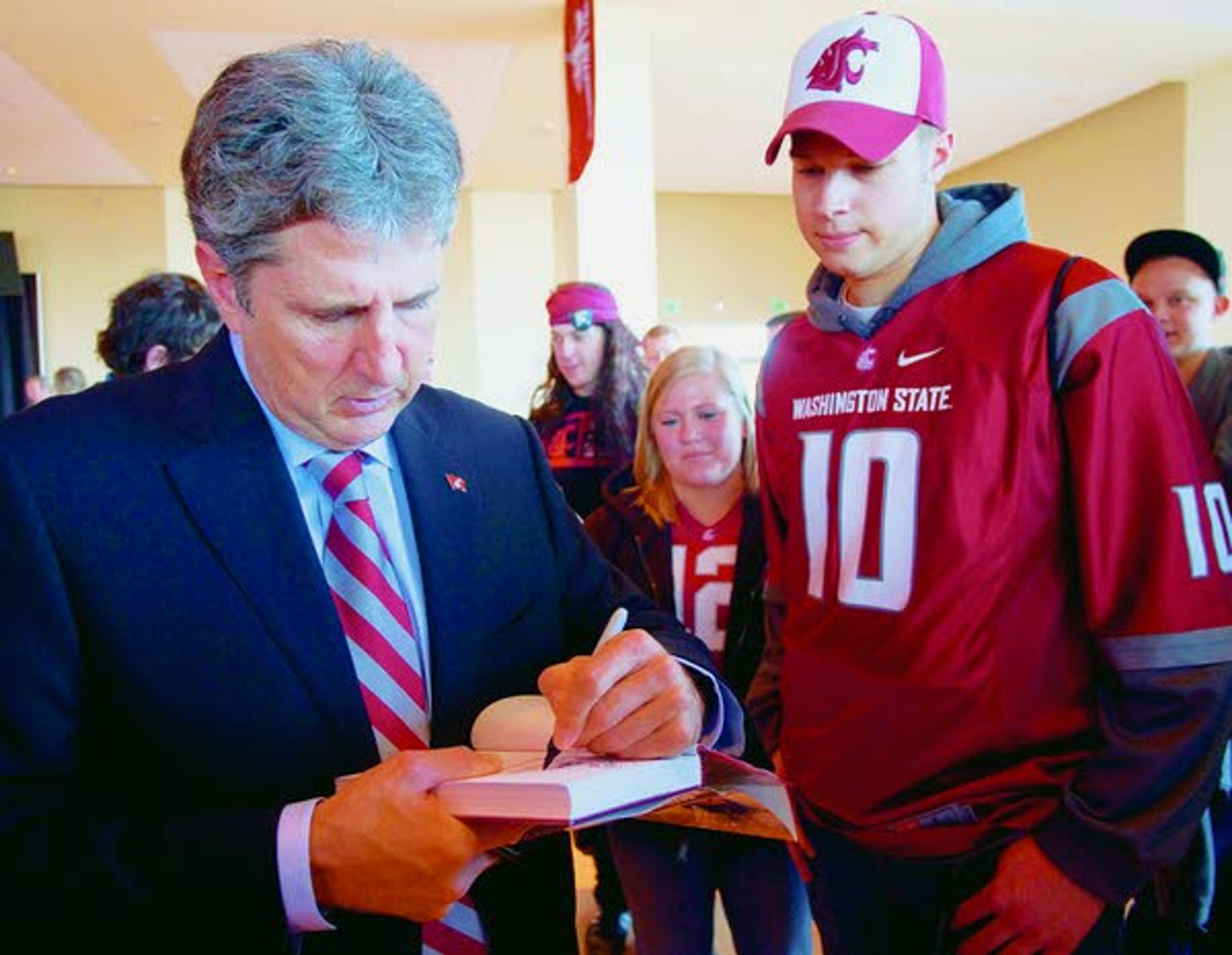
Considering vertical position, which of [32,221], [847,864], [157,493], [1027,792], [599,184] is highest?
[32,221]

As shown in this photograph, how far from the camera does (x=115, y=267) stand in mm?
9438

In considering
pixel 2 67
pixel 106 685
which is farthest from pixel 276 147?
pixel 2 67

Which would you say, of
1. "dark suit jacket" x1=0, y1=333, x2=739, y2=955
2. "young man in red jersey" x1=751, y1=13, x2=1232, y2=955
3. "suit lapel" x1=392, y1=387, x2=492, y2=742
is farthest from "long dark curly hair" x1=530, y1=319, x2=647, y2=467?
"dark suit jacket" x1=0, y1=333, x2=739, y2=955

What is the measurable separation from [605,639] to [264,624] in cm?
34

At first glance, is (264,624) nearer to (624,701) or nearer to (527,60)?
(624,701)

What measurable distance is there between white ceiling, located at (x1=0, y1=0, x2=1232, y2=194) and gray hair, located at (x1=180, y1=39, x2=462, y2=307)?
4.78 metres

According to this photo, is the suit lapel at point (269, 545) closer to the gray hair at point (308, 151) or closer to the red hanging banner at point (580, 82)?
the gray hair at point (308, 151)

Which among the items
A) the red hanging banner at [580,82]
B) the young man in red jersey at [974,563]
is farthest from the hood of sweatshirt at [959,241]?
the red hanging banner at [580,82]

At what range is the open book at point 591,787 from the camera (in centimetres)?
73

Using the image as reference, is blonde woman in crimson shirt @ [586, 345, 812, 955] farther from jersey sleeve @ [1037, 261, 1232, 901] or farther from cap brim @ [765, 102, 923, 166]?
cap brim @ [765, 102, 923, 166]

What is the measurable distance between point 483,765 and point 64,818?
39 centimetres

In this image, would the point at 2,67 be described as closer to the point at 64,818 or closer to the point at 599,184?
the point at 599,184

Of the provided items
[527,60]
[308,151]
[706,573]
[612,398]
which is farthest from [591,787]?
[527,60]

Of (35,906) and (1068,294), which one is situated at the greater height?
(1068,294)
